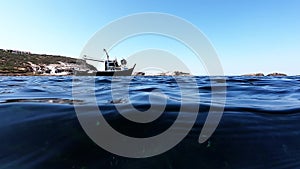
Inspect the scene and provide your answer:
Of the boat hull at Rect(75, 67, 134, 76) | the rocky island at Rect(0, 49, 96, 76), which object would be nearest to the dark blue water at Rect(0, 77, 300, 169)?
the boat hull at Rect(75, 67, 134, 76)

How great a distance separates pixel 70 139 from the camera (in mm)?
4434

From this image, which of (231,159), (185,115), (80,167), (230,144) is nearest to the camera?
(80,167)

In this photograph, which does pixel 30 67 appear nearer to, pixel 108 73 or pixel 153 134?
pixel 108 73

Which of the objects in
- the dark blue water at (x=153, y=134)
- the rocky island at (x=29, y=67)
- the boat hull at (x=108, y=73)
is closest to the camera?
the dark blue water at (x=153, y=134)

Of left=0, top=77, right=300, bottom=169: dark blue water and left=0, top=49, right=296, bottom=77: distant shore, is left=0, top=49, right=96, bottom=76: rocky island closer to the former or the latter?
left=0, top=49, right=296, bottom=77: distant shore

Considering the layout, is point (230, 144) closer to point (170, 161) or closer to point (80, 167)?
point (170, 161)

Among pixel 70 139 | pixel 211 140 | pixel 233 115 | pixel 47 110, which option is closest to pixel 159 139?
pixel 211 140

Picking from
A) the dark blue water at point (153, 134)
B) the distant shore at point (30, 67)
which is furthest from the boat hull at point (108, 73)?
the dark blue water at point (153, 134)

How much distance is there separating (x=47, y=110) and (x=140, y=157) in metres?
3.27

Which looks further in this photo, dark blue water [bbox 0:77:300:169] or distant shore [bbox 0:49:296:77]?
distant shore [bbox 0:49:296:77]

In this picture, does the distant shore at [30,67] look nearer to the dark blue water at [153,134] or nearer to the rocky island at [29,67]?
the rocky island at [29,67]

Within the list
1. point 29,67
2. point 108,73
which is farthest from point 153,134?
point 29,67

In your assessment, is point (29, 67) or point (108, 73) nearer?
point (108, 73)

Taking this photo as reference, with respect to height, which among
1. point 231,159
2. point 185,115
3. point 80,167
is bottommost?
point 80,167
